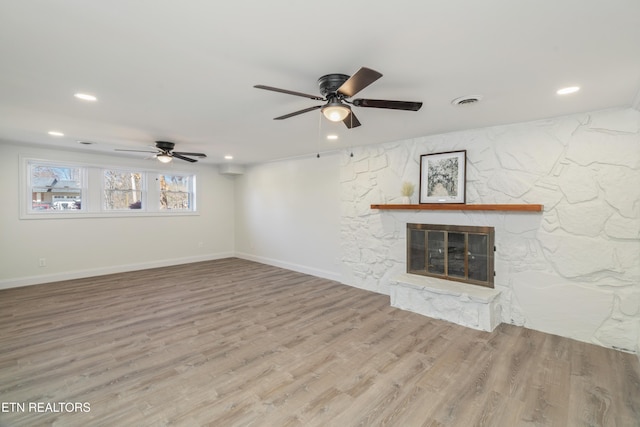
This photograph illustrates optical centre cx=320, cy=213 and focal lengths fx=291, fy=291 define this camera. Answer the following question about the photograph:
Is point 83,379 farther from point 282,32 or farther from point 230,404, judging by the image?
point 282,32

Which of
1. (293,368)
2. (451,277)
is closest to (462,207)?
(451,277)

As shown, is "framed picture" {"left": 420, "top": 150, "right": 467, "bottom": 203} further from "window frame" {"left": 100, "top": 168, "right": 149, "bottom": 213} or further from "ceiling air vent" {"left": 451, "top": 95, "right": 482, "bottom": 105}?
"window frame" {"left": 100, "top": 168, "right": 149, "bottom": 213}

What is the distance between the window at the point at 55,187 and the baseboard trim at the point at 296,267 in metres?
3.56

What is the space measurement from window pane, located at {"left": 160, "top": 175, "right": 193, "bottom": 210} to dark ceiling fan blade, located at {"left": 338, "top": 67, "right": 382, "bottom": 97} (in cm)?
602

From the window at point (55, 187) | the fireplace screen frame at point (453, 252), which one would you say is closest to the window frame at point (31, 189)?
the window at point (55, 187)

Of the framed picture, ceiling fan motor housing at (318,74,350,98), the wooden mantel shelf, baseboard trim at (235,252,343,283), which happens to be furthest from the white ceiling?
baseboard trim at (235,252,343,283)

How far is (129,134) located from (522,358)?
5.36m

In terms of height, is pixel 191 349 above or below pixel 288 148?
below

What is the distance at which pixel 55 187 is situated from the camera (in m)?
5.37

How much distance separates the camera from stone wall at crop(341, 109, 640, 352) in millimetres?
2867

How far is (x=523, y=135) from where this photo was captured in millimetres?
3416

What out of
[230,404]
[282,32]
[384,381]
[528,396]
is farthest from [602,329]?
[282,32]

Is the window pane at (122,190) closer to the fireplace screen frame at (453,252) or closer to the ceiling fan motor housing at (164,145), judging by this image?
the ceiling fan motor housing at (164,145)

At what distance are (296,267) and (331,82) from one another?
4593 mm
